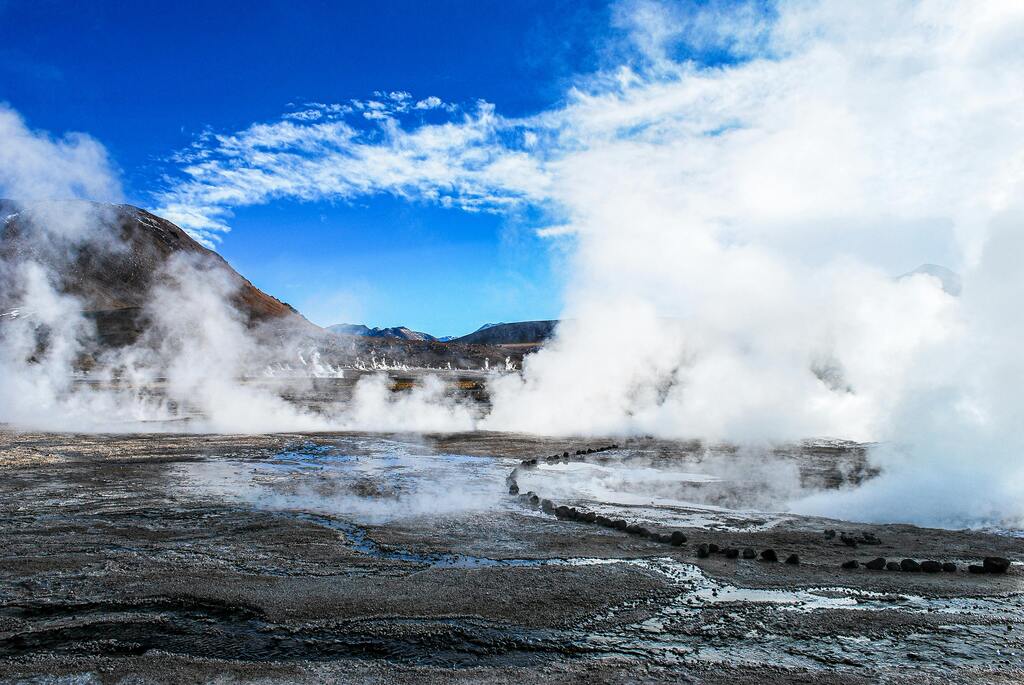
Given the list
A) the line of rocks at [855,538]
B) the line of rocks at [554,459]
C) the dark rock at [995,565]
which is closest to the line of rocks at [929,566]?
the dark rock at [995,565]

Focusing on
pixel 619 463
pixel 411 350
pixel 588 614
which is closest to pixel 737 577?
pixel 588 614

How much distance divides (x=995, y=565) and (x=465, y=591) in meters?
6.98

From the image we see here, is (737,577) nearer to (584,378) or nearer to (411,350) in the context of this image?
(584,378)

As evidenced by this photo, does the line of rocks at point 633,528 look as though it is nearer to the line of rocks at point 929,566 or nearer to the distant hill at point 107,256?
the line of rocks at point 929,566

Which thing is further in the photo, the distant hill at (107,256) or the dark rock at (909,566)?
the distant hill at (107,256)

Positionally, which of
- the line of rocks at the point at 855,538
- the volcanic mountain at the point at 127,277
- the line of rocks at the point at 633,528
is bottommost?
the line of rocks at the point at 633,528

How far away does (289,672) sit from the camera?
580cm

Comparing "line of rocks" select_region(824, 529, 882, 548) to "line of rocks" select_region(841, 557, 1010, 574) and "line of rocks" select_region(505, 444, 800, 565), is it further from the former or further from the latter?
"line of rocks" select_region(505, 444, 800, 565)

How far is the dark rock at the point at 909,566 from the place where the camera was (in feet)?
29.8

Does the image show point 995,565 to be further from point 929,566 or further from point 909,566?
point 909,566

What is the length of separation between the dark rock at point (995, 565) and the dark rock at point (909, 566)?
0.80 meters

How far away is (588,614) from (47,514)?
10.0 meters

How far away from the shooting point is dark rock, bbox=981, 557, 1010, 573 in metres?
8.89

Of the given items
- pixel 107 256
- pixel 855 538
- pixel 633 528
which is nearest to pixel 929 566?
pixel 855 538
